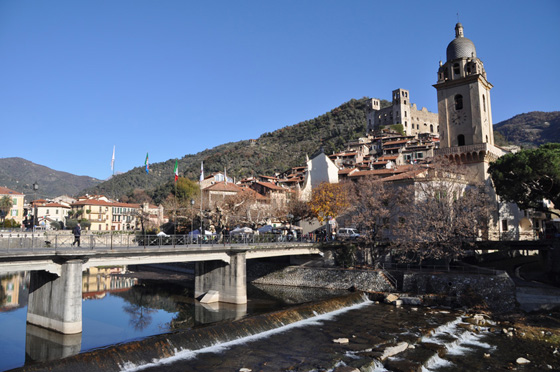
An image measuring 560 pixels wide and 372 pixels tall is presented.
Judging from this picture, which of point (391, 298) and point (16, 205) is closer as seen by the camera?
point (391, 298)

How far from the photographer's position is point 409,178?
50438mm

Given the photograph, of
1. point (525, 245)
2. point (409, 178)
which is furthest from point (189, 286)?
point (525, 245)

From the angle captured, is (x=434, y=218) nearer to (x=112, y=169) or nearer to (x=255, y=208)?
(x=255, y=208)

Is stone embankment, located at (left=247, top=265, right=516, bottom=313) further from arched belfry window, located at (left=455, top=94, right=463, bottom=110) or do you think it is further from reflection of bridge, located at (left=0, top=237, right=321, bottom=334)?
arched belfry window, located at (left=455, top=94, right=463, bottom=110)

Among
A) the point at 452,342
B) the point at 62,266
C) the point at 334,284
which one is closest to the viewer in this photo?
the point at 452,342

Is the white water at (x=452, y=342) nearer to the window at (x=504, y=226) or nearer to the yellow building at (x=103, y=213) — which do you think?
the window at (x=504, y=226)

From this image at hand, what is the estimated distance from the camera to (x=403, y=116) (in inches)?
5906

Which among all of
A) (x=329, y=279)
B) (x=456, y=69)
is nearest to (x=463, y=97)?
(x=456, y=69)

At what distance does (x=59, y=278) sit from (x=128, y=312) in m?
9.39

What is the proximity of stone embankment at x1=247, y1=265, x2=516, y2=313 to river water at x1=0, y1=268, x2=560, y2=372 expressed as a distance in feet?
7.06

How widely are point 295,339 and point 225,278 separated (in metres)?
13.0

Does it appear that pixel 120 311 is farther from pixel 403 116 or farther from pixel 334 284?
pixel 403 116

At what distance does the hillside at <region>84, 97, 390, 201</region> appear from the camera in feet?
489

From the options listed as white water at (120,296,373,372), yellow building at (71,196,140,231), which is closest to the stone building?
yellow building at (71,196,140,231)
